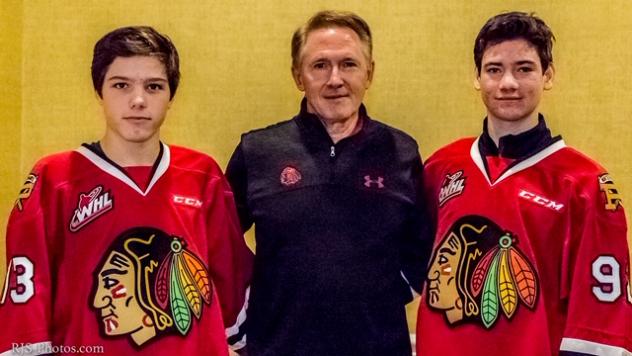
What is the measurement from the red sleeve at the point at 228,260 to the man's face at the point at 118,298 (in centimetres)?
20

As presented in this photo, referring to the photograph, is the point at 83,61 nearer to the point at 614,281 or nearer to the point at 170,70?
the point at 170,70

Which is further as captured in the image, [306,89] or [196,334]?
[306,89]

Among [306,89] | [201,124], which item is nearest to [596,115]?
[306,89]

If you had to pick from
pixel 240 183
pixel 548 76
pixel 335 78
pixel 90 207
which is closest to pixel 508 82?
pixel 548 76

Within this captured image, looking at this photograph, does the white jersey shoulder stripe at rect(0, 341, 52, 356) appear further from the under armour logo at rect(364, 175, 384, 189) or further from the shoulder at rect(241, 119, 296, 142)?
the under armour logo at rect(364, 175, 384, 189)

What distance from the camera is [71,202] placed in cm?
163

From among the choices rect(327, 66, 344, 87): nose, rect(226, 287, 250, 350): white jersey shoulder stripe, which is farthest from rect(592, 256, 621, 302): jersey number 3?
rect(226, 287, 250, 350): white jersey shoulder stripe

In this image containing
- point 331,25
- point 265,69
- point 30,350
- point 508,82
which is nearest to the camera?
point 30,350

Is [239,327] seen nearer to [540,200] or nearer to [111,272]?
[111,272]

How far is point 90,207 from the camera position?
5.34 ft

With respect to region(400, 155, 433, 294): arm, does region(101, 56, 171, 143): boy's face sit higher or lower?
higher

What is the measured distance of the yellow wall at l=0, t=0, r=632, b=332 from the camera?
2066mm

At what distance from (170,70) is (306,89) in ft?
0.96

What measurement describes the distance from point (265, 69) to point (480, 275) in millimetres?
799
